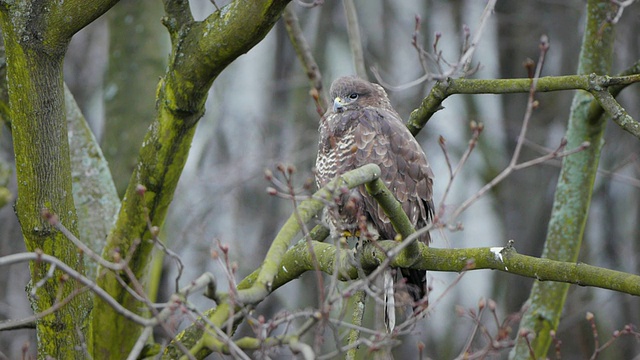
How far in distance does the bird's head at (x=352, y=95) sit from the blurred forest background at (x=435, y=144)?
14.6 ft

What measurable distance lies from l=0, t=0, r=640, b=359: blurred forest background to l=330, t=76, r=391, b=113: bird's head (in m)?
4.45

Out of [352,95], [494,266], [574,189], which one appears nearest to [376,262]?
[494,266]

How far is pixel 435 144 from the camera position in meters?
11.6

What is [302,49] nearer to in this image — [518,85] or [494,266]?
[518,85]

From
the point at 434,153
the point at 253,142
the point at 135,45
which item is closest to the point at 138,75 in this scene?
the point at 135,45

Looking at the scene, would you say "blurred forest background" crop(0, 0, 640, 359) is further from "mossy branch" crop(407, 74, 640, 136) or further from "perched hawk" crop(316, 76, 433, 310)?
"mossy branch" crop(407, 74, 640, 136)

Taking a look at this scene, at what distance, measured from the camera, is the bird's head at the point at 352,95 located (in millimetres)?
5297

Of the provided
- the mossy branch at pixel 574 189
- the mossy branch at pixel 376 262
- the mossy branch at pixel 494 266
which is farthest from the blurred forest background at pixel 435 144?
the mossy branch at pixel 494 266

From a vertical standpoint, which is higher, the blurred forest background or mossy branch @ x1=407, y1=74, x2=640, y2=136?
the blurred forest background

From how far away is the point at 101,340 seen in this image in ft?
14.5

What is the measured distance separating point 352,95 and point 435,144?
6373 mm

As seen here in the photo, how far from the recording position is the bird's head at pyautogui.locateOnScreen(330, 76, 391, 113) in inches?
209

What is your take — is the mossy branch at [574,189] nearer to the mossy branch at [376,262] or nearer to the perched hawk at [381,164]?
the perched hawk at [381,164]

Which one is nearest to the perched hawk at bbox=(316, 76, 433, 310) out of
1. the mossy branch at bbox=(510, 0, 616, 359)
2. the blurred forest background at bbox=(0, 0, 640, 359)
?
the mossy branch at bbox=(510, 0, 616, 359)
